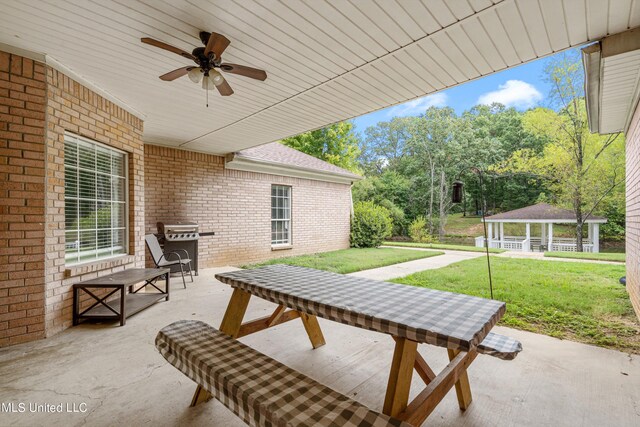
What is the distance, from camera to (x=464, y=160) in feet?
77.1

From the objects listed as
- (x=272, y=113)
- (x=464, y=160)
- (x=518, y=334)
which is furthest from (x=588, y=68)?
(x=464, y=160)

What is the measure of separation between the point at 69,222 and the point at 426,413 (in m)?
4.40

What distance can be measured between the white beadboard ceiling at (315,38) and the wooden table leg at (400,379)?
2.48 meters

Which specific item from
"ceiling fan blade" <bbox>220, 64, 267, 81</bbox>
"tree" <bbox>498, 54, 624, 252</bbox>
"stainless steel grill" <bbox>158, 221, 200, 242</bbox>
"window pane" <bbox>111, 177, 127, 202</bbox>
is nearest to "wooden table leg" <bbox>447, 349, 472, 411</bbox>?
"ceiling fan blade" <bbox>220, 64, 267, 81</bbox>

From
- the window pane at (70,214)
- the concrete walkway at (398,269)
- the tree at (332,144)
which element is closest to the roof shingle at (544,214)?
the tree at (332,144)

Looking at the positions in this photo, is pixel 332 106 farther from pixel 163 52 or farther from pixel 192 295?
pixel 192 295

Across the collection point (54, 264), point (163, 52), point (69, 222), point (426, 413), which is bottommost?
point (426, 413)

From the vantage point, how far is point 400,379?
55.4 inches

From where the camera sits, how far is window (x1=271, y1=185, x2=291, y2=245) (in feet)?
29.2

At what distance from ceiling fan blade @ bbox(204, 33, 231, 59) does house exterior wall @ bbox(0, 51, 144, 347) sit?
2018 millimetres

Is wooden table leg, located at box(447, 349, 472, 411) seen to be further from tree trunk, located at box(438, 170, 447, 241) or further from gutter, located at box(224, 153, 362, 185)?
tree trunk, located at box(438, 170, 447, 241)

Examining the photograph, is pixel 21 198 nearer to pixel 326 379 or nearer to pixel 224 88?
pixel 224 88

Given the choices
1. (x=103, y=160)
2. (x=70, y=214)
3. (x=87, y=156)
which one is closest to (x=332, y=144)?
(x=103, y=160)

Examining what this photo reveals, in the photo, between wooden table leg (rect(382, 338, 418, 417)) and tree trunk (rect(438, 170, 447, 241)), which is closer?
wooden table leg (rect(382, 338, 418, 417))
